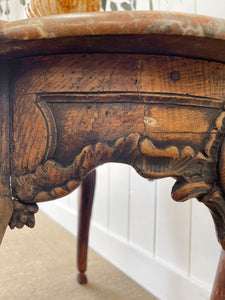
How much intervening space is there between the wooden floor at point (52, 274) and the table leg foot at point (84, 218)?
63mm

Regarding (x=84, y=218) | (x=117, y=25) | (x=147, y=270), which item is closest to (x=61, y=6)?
(x=117, y=25)

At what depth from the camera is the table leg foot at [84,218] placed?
0.98 m

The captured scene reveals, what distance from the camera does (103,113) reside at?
1.17 feet

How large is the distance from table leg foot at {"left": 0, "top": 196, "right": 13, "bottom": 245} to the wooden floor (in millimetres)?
674

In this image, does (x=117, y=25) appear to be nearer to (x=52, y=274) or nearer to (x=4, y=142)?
(x=4, y=142)

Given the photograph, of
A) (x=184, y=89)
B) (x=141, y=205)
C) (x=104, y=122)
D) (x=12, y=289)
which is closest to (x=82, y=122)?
(x=104, y=122)

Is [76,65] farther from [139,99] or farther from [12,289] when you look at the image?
[12,289]

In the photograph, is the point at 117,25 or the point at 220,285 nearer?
the point at 117,25

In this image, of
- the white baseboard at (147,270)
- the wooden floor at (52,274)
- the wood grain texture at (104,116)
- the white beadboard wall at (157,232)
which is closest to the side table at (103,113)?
the wood grain texture at (104,116)

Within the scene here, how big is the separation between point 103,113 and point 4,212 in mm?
172

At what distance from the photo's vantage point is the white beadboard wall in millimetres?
807

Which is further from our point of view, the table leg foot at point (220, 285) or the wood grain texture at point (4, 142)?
the table leg foot at point (220, 285)

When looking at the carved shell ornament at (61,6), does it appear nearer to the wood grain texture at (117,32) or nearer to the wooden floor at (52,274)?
the wood grain texture at (117,32)

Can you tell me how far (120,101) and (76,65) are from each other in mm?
66
